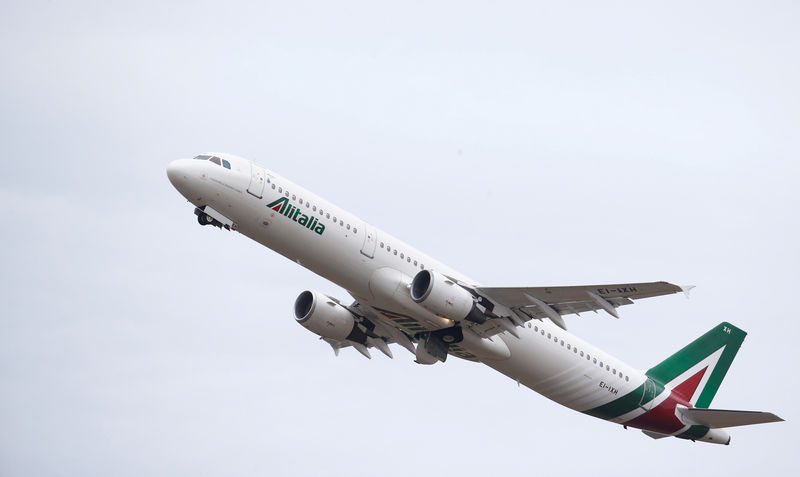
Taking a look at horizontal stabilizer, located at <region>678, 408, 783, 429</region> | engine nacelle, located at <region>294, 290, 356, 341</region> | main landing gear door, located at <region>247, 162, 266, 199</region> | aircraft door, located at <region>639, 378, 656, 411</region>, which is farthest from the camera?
aircraft door, located at <region>639, 378, 656, 411</region>

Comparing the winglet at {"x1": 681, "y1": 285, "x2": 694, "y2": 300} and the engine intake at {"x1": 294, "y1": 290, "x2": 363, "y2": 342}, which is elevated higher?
the engine intake at {"x1": 294, "y1": 290, "x2": 363, "y2": 342}

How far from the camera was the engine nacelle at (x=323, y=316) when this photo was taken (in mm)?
47594

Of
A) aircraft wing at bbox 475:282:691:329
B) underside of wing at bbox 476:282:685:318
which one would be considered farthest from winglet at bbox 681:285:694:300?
aircraft wing at bbox 475:282:691:329

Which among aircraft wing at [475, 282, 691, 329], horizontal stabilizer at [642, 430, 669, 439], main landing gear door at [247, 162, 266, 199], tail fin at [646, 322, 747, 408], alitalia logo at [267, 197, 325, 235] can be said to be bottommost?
horizontal stabilizer at [642, 430, 669, 439]

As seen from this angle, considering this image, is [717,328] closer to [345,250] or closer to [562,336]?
[562,336]

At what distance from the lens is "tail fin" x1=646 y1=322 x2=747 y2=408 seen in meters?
50.6

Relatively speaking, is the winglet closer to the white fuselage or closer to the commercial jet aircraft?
the commercial jet aircraft

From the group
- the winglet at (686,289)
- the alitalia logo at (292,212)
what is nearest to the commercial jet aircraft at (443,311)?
the alitalia logo at (292,212)

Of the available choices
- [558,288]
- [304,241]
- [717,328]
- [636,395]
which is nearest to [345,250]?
[304,241]

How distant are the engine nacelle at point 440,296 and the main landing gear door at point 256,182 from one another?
688cm

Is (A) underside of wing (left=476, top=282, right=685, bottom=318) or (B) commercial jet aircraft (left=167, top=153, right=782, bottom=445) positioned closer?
(A) underside of wing (left=476, top=282, right=685, bottom=318)

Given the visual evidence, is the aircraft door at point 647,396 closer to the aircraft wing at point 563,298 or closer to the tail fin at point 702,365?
the tail fin at point 702,365

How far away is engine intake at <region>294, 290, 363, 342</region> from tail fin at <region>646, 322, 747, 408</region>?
14.5 metres

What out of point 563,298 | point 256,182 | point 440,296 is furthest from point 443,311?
point 256,182
